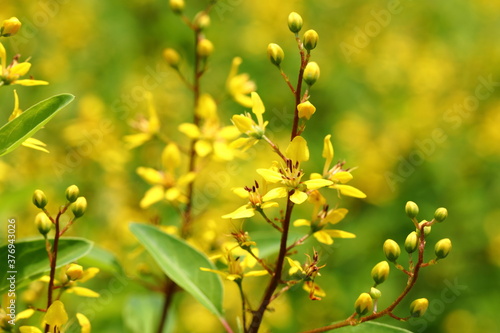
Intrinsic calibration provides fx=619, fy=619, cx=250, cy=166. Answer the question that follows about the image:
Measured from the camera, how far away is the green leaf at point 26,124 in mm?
1741

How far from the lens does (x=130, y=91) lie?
6.41m

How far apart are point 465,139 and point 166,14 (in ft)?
13.2

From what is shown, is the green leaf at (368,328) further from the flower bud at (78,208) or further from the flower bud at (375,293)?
the flower bud at (78,208)

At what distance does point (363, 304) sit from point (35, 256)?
1031 mm

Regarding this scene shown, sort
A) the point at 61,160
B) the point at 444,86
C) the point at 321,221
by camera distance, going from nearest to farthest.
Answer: the point at 321,221, the point at 61,160, the point at 444,86

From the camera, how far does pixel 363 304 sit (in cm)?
168

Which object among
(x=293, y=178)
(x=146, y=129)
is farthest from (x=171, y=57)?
(x=293, y=178)

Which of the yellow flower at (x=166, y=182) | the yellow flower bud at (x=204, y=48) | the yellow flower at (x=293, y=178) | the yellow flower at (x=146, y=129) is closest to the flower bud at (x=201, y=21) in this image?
the yellow flower bud at (x=204, y=48)

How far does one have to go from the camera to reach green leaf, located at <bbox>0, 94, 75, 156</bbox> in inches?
68.6

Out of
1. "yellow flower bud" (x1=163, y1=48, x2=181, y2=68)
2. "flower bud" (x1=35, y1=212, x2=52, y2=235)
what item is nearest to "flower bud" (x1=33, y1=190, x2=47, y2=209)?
"flower bud" (x1=35, y1=212, x2=52, y2=235)

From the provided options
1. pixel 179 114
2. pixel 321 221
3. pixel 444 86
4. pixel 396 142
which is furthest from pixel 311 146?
pixel 321 221

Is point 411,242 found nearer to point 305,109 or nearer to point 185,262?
point 305,109

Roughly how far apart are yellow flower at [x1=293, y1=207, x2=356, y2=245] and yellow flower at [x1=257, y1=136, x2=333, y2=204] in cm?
15

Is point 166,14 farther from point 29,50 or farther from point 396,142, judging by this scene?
point 396,142
